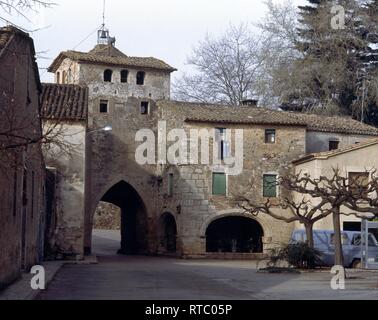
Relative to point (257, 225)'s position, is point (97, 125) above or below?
above

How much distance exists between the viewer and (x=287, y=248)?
3144cm

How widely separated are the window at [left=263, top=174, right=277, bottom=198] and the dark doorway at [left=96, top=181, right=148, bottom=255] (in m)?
7.76

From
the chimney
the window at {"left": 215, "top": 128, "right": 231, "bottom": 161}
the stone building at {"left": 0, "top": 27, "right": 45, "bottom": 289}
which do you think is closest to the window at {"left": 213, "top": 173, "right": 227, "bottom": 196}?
the window at {"left": 215, "top": 128, "right": 231, "bottom": 161}

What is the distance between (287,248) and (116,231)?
110 ft

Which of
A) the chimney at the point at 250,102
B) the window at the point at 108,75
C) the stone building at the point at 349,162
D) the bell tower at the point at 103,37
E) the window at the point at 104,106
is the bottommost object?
the stone building at the point at 349,162

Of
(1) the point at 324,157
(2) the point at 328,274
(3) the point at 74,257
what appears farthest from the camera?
(1) the point at 324,157

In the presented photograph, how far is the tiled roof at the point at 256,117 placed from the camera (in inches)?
1780

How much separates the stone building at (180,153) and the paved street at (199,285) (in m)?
13.8

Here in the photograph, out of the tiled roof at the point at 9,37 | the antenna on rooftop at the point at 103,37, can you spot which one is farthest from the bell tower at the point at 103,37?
the tiled roof at the point at 9,37

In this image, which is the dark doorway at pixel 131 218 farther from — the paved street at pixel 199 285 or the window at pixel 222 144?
the paved street at pixel 199 285

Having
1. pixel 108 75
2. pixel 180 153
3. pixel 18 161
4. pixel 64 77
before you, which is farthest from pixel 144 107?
pixel 18 161

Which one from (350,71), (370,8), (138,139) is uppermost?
(370,8)
